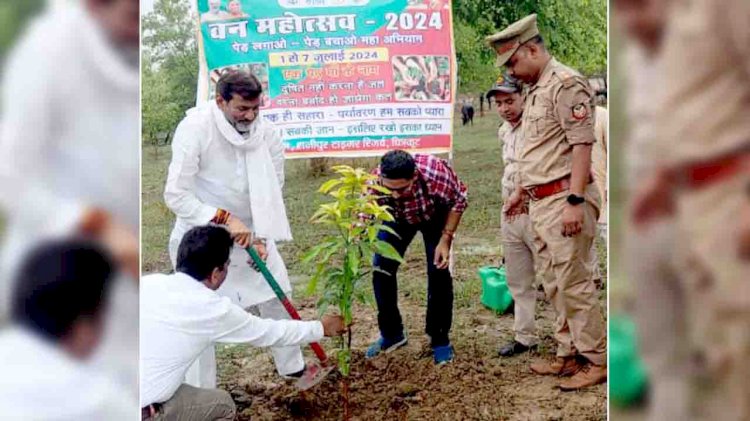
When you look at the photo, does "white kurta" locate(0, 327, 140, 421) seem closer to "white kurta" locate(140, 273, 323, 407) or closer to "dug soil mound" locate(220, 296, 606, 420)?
"white kurta" locate(140, 273, 323, 407)

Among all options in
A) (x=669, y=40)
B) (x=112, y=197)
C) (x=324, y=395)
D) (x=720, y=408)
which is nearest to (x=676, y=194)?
(x=669, y=40)

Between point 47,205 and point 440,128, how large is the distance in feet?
3.96

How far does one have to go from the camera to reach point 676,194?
8.69 ft

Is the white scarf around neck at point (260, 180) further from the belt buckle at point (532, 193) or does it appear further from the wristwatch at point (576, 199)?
the wristwatch at point (576, 199)

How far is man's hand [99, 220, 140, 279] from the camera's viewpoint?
287 cm

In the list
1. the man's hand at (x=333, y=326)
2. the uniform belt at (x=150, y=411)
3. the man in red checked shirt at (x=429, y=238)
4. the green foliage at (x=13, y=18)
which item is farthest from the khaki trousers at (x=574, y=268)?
the green foliage at (x=13, y=18)

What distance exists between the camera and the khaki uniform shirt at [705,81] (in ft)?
8.39

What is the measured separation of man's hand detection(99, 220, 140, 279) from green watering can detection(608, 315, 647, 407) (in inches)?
57.8

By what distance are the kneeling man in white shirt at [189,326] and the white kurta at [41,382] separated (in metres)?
0.17

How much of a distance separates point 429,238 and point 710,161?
2.89ft

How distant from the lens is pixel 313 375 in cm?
303

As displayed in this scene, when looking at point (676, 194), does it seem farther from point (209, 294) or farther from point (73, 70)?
point (73, 70)

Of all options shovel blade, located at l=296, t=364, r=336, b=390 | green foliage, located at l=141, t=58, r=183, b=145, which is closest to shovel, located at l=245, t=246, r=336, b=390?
shovel blade, located at l=296, t=364, r=336, b=390

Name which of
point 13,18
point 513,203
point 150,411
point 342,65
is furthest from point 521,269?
point 13,18
